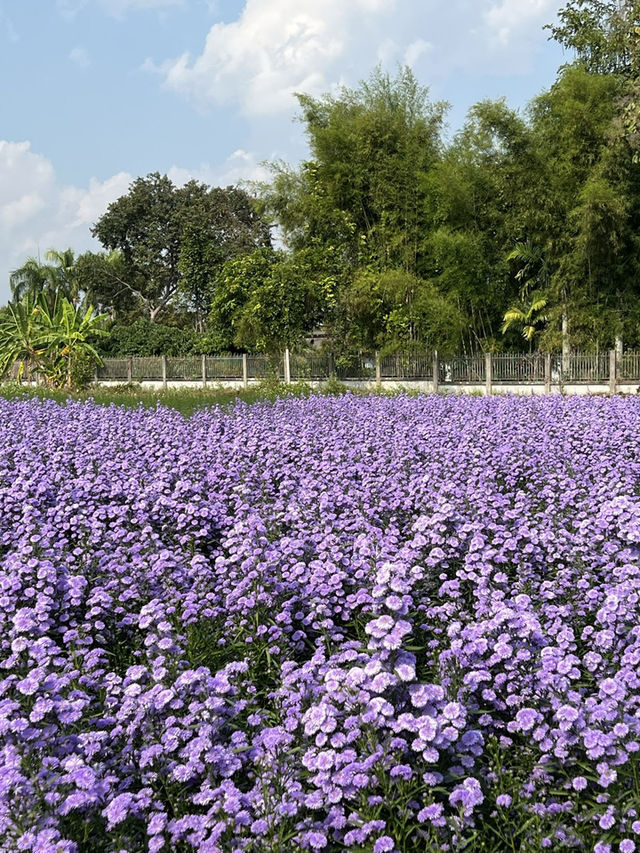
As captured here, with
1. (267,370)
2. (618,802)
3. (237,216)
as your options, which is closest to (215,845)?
(618,802)

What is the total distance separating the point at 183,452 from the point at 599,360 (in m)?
14.8

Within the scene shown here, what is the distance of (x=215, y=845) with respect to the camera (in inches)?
72.8

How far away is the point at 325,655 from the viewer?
3.18m

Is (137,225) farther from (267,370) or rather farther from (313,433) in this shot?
(313,433)

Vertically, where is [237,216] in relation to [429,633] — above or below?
above

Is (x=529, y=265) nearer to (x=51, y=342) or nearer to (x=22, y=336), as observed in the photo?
(x=51, y=342)

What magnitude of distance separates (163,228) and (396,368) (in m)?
21.3

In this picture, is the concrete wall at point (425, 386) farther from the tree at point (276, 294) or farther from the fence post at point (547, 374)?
the tree at point (276, 294)

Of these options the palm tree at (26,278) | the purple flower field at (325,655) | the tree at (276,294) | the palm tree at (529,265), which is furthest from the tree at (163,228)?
the purple flower field at (325,655)

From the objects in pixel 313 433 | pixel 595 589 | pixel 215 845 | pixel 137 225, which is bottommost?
pixel 215 845

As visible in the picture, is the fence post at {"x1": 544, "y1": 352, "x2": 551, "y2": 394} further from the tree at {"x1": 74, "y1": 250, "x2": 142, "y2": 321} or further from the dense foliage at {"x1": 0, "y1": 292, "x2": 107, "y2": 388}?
the tree at {"x1": 74, "y1": 250, "x2": 142, "y2": 321}

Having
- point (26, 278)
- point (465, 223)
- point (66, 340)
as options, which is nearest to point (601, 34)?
point (465, 223)

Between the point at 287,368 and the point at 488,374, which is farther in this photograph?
the point at 287,368

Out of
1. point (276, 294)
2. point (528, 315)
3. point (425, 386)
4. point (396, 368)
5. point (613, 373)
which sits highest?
point (276, 294)
